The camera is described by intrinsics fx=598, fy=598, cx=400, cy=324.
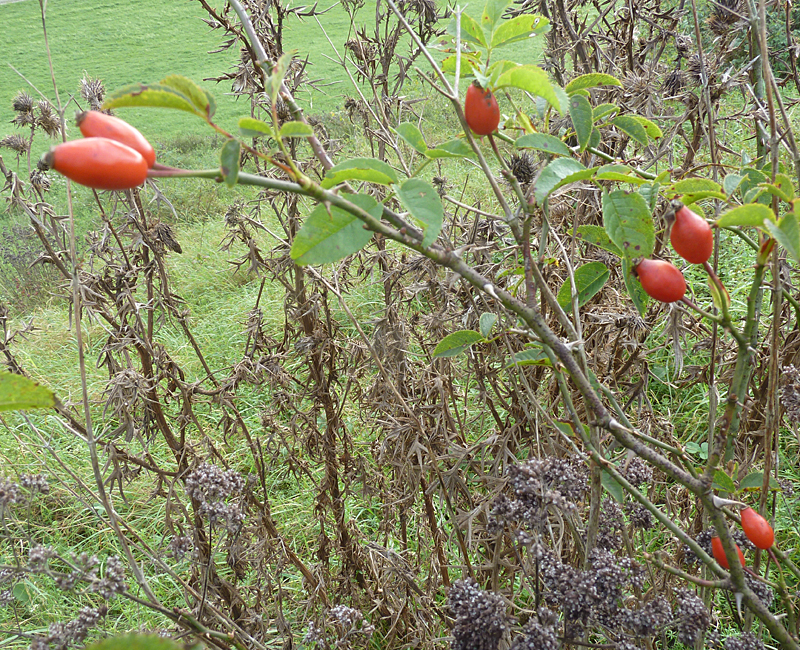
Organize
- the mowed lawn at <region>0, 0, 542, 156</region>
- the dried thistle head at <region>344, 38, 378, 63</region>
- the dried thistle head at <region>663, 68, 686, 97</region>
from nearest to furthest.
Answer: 1. the dried thistle head at <region>663, 68, 686, 97</region>
2. the dried thistle head at <region>344, 38, 378, 63</region>
3. the mowed lawn at <region>0, 0, 542, 156</region>

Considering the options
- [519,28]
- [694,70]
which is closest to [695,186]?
[519,28]

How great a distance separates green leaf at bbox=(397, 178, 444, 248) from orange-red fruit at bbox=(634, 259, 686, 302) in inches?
7.0

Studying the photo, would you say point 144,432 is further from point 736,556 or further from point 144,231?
point 736,556

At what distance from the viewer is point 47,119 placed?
1320 mm

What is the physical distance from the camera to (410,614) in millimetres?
1341

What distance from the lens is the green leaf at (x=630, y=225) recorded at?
507 mm

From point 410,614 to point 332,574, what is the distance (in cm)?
33

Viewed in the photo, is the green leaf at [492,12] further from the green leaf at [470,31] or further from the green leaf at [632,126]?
the green leaf at [632,126]

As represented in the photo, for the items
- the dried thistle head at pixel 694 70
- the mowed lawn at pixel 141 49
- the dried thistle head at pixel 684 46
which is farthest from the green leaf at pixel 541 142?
the mowed lawn at pixel 141 49

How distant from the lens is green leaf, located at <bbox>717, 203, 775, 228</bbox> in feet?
1.41

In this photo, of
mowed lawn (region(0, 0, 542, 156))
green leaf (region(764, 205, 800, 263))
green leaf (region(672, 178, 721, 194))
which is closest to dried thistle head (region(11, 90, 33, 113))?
green leaf (region(672, 178, 721, 194))

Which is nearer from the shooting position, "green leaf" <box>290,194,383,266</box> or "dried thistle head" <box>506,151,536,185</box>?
"green leaf" <box>290,194,383,266</box>

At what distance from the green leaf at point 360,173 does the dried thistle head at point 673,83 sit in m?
1.13

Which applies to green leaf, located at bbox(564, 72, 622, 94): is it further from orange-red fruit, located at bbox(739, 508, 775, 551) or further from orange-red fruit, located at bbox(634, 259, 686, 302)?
orange-red fruit, located at bbox(739, 508, 775, 551)
